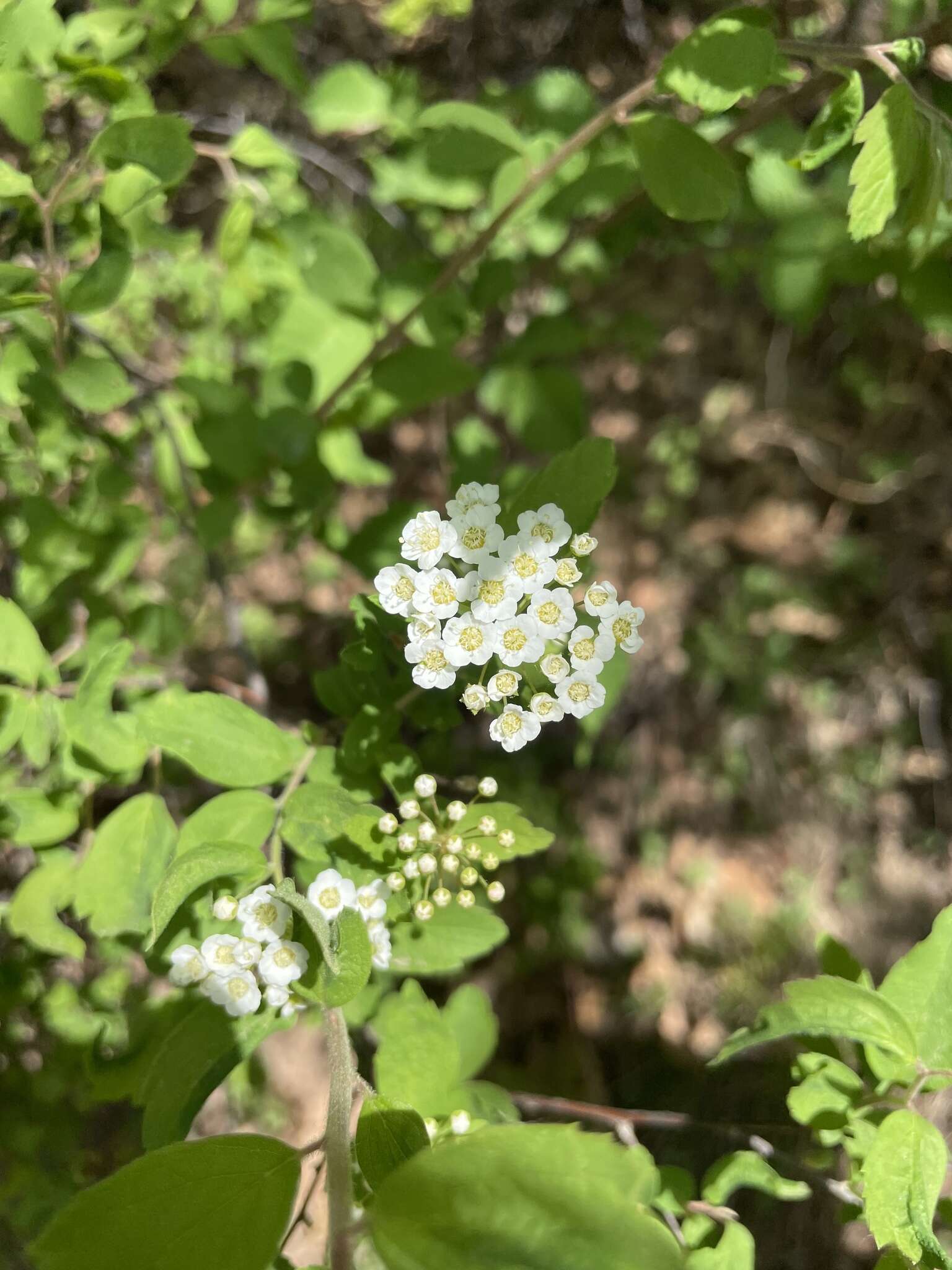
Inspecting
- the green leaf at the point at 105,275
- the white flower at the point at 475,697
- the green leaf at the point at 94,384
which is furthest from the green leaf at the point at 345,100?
the white flower at the point at 475,697

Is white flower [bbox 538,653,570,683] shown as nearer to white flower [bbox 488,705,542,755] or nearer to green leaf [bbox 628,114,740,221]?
white flower [bbox 488,705,542,755]

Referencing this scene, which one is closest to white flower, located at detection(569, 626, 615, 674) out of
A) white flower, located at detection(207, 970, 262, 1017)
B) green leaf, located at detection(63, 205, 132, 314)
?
white flower, located at detection(207, 970, 262, 1017)

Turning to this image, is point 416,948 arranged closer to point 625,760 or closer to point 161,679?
point 161,679

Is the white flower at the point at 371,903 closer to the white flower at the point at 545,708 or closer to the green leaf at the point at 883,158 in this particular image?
the white flower at the point at 545,708

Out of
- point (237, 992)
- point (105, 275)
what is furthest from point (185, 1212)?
point (105, 275)

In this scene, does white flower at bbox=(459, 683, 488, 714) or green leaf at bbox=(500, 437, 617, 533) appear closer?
white flower at bbox=(459, 683, 488, 714)

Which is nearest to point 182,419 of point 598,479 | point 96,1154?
point 598,479
